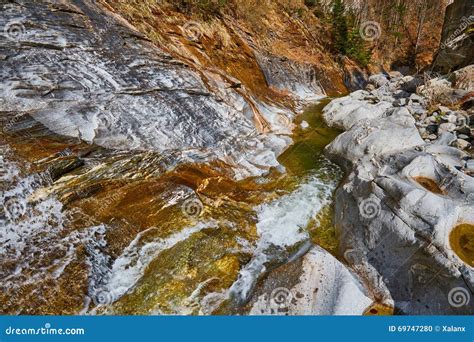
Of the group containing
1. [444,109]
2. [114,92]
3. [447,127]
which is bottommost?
[114,92]

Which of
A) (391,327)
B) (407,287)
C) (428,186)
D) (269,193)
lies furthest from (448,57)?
(391,327)

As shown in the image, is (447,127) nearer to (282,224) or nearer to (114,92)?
(282,224)

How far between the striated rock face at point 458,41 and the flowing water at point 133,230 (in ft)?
50.6

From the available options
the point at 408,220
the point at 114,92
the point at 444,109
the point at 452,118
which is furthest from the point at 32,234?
the point at 444,109

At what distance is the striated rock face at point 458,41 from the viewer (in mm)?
17875

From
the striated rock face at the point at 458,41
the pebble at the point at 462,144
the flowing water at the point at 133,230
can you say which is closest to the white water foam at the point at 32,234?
the flowing water at the point at 133,230

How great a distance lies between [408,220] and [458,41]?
17721 millimetres

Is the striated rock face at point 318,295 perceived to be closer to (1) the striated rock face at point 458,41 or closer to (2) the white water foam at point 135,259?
(2) the white water foam at point 135,259

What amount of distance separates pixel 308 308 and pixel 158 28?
12.1 metres

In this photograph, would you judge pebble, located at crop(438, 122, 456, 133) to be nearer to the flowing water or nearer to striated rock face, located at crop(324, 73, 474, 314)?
striated rock face, located at crop(324, 73, 474, 314)

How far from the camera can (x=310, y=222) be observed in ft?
25.9

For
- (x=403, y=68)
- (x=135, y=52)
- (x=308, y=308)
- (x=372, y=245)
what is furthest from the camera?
(x=403, y=68)

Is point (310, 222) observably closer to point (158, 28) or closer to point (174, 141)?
point (174, 141)

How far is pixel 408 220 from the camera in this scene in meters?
6.18
